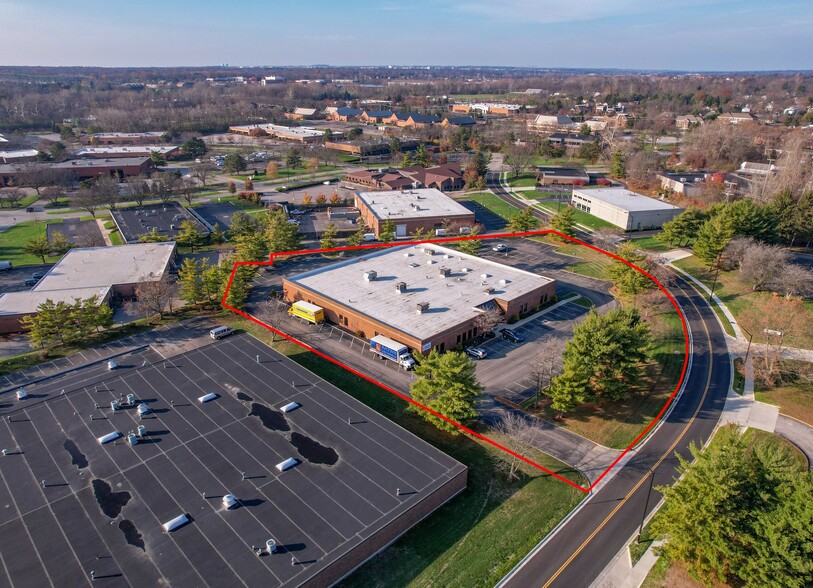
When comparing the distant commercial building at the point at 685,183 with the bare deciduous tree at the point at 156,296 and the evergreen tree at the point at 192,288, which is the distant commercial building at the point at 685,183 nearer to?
the evergreen tree at the point at 192,288

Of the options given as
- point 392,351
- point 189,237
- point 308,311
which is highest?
point 189,237

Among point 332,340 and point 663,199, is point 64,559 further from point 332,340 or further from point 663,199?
point 663,199

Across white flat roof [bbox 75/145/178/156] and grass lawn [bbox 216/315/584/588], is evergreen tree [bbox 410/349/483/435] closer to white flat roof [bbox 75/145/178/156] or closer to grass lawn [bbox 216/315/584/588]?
grass lawn [bbox 216/315/584/588]

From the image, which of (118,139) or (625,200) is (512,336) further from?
(118,139)

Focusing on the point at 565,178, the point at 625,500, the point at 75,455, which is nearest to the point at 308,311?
the point at 75,455

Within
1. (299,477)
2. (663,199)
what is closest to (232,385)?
(299,477)

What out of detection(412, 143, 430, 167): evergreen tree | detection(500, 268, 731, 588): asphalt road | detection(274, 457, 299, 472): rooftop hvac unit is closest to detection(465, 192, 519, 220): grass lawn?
detection(412, 143, 430, 167): evergreen tree
